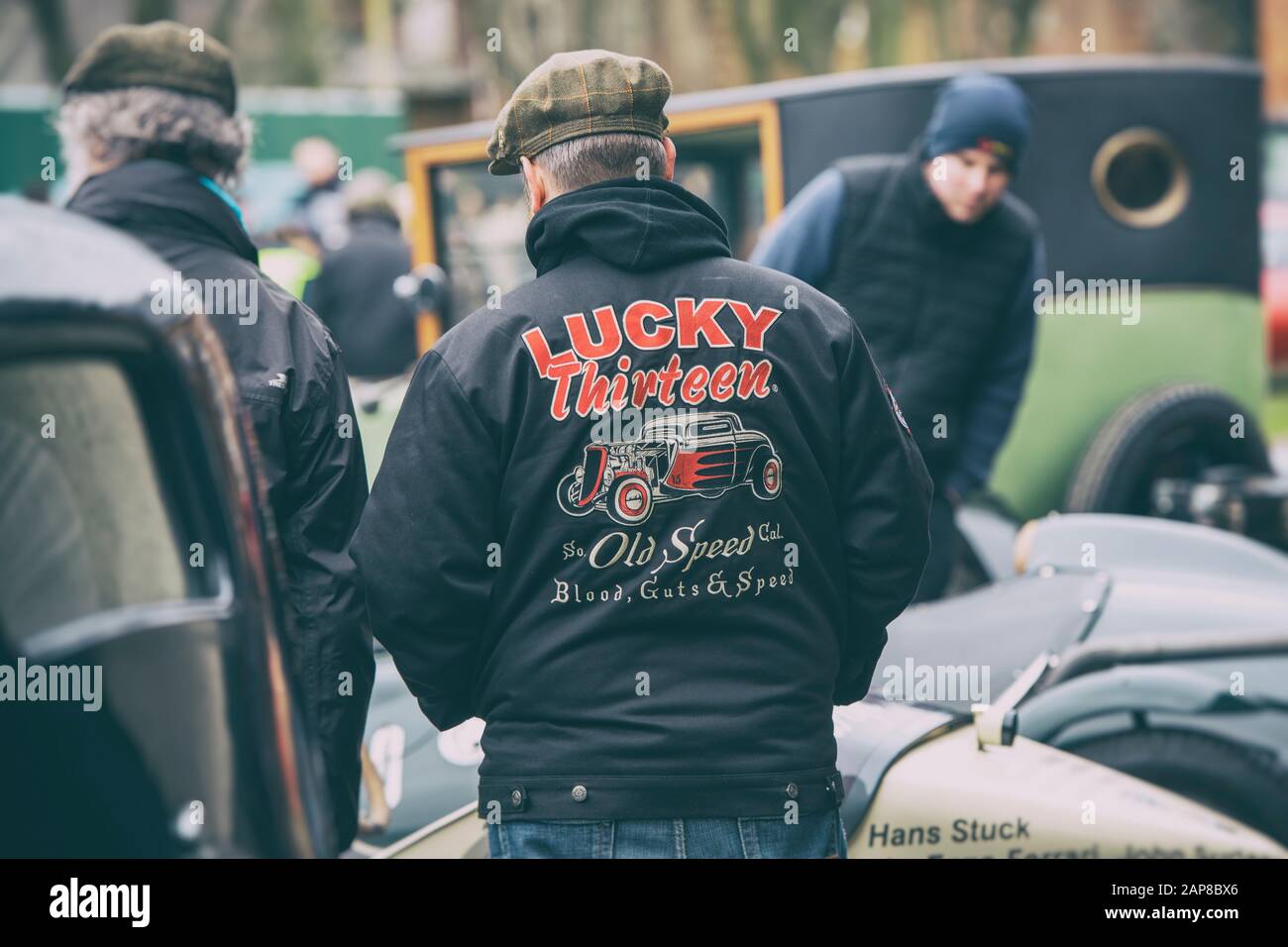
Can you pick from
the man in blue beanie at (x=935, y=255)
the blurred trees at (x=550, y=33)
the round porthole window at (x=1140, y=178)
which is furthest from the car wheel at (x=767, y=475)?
the blurred trees at (x=550, y=33)

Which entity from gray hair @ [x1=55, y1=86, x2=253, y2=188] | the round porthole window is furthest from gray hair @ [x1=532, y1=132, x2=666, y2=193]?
the round porthole window

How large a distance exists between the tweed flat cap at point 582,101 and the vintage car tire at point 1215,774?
153 cm

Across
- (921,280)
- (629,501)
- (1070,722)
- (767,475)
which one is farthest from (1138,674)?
(629,501)

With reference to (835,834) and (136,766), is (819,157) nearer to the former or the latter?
(835,834)

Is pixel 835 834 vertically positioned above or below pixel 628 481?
below

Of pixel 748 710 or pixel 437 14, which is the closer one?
pixel 748 710

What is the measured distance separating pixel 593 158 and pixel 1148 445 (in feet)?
10.8

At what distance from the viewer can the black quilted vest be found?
346 centimetres

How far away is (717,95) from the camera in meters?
4.88

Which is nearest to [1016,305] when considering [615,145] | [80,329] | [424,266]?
[615,145]

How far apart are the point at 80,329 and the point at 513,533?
0.59 metres

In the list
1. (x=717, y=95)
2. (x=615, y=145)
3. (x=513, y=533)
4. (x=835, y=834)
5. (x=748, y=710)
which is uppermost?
(x=717, y=95)

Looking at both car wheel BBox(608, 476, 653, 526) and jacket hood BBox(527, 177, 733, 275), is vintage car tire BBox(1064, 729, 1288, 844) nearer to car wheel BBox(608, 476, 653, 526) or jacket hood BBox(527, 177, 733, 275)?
car wheel BBox(608, 476, 653, 526)

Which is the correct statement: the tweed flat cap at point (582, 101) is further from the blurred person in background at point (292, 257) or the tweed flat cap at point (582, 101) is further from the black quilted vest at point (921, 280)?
the blurred person in background at point (292, 257)
